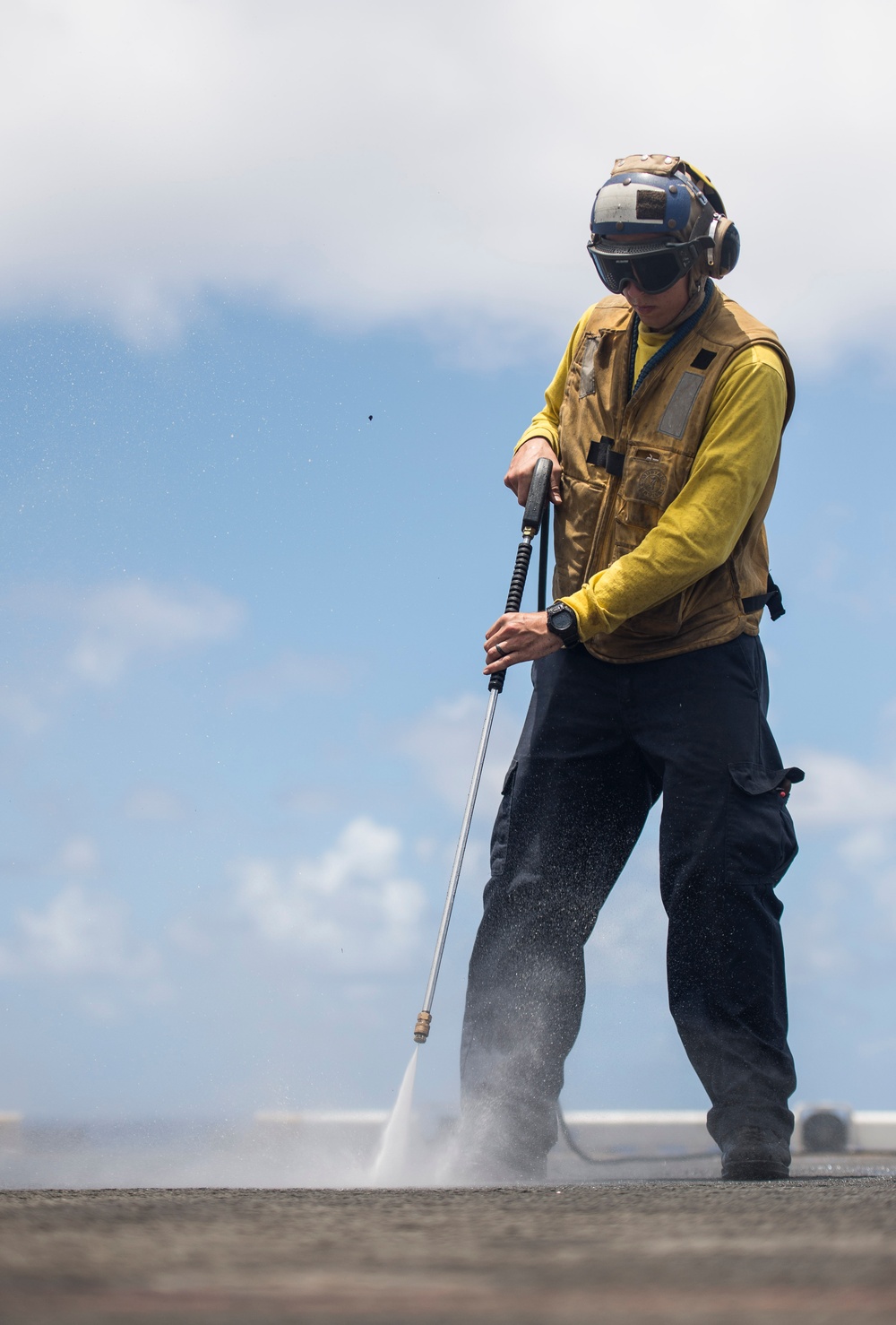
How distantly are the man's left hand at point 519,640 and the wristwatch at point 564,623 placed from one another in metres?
0.02

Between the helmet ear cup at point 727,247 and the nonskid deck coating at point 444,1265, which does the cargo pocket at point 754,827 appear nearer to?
the helmet ear cup at point 727,247

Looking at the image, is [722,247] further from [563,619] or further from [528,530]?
[563,619]

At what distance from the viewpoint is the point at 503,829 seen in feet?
10.8

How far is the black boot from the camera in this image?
8.87ft

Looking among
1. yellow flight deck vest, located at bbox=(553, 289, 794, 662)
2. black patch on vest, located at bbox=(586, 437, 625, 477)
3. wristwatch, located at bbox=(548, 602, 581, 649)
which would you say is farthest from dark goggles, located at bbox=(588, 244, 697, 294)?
wristwatch, located at bbox=(548, 602, 581, 649)

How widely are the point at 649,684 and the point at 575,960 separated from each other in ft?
2.21

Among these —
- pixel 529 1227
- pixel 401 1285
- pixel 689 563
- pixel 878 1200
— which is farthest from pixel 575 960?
pixel 401 1285

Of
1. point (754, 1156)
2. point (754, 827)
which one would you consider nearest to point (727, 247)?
point (754, 827)

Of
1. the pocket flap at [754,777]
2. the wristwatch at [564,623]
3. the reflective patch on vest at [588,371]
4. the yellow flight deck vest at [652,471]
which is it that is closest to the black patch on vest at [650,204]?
the yellow flight deck vest at [652,471]

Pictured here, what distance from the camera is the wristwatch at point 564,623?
299 centimetres

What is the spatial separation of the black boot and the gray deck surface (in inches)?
60.0

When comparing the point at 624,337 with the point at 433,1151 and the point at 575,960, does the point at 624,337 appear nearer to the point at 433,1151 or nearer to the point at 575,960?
the point at 575,960

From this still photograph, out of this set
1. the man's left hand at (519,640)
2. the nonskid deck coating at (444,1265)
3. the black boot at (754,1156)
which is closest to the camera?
the nonskid deck coating at (444,1265)

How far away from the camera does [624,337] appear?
324cm
